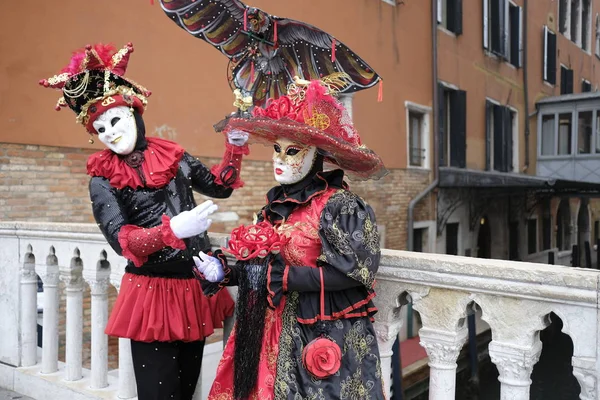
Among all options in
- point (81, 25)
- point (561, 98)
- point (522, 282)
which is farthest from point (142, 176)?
point (561, 98)

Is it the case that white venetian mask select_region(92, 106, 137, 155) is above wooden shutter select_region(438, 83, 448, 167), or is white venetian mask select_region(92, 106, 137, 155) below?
below

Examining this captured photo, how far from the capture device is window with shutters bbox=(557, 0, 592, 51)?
18594 mm

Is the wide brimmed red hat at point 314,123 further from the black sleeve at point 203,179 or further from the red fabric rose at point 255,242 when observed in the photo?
the black sleeve at point 203,179

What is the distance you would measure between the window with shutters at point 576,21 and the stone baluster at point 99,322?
766 inches

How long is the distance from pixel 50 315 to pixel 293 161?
1860 millimetres

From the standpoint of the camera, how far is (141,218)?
7.04ft

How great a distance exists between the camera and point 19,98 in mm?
5066

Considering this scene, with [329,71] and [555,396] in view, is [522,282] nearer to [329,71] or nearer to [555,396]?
[329,71]

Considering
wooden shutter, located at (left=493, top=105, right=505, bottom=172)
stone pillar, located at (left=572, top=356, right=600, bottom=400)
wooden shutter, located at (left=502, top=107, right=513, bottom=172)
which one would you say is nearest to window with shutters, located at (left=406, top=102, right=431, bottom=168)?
wooden shutter, located at (left=493, top=105, right=505, bottom=172)

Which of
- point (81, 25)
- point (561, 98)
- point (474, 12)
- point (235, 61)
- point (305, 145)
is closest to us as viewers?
point (305, 145)

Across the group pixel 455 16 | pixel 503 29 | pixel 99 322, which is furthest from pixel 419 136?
pixel 99 322

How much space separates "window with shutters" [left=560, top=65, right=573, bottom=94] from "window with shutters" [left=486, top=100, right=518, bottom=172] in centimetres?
499

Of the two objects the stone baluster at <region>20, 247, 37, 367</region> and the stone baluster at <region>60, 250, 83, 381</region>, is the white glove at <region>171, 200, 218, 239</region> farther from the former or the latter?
the stone baluster at <region>20, 247, 37, 367</region>

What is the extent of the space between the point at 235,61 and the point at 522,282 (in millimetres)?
1561
